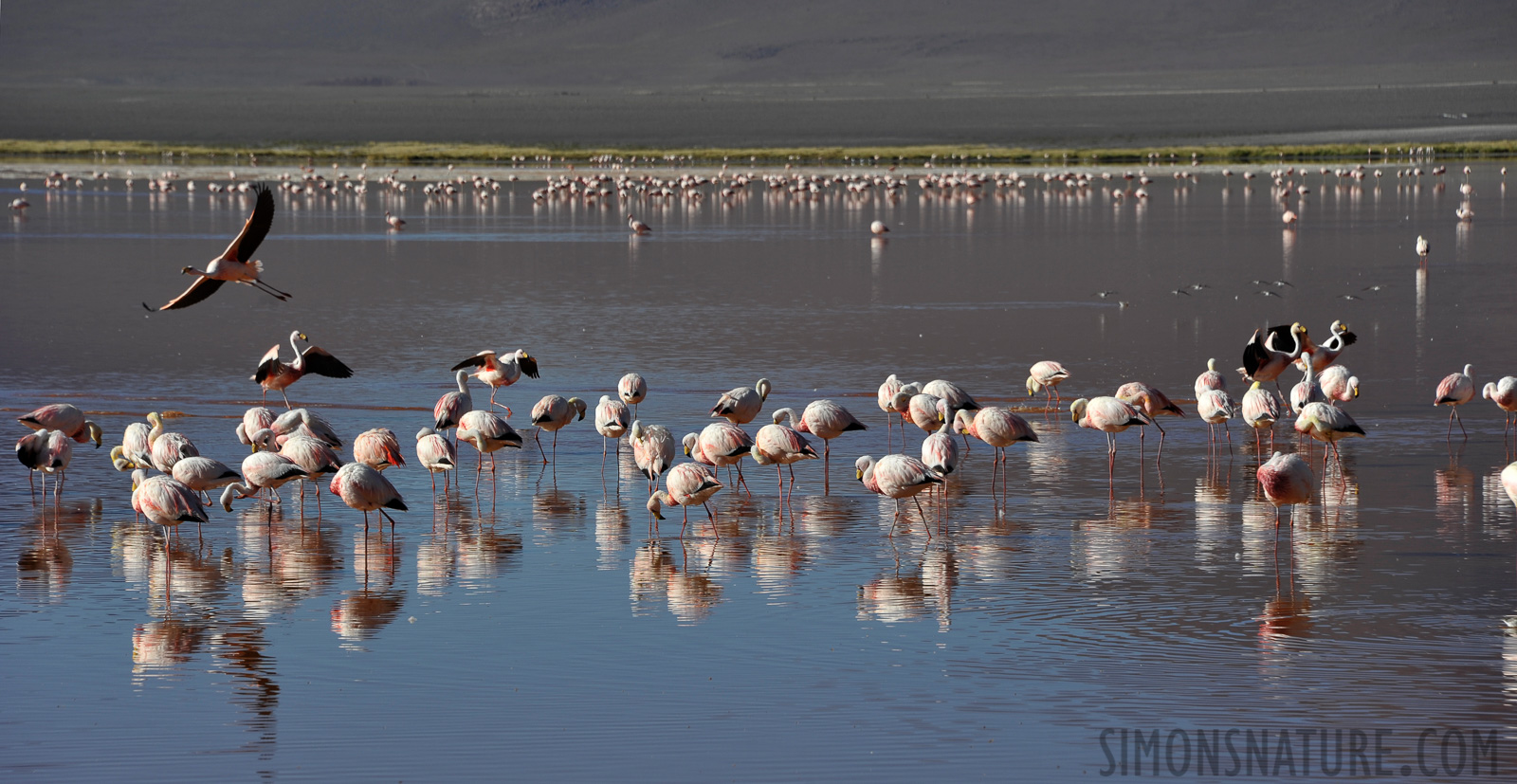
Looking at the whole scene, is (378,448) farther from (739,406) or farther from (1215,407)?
(1215,407)

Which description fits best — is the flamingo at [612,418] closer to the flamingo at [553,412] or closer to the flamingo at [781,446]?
the flamingo at [553,412]

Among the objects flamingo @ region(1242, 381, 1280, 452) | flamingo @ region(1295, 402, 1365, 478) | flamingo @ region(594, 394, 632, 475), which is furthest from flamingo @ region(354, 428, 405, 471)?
flamingo @ region(1295, 402, 1365, 478)

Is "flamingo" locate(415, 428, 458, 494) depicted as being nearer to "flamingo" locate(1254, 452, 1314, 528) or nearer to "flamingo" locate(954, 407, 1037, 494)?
"flamingo" locate(954, 407, 1037, 494)

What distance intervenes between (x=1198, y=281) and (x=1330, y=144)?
57461mm

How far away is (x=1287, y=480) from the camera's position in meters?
10.1

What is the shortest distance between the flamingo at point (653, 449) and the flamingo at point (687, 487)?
791 mm

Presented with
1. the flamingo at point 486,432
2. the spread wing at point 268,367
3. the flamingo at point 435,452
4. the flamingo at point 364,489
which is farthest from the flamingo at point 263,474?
the spread wing at point 268,367

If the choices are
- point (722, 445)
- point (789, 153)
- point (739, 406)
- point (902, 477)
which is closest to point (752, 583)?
point (902, 477)

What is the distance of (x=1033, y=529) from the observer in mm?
11117

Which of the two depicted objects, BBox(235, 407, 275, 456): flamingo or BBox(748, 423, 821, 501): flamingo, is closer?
BBox(748, 423, 821, 501): flamingo

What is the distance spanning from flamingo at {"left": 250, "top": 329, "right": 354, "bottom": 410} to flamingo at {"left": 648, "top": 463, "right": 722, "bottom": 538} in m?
5.20

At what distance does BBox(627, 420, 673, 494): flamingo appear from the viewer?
39.5 feet

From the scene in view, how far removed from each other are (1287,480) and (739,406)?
483 cm

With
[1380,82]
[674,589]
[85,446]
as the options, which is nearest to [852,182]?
[85,446]
